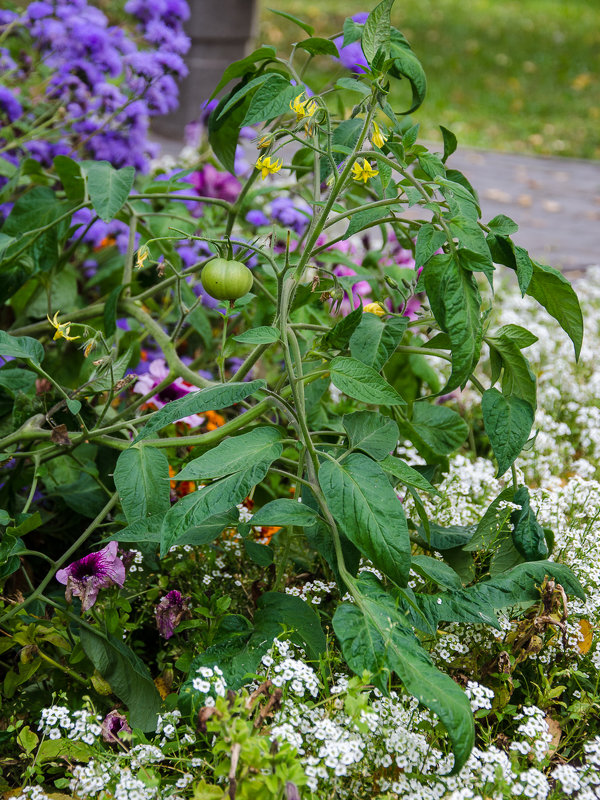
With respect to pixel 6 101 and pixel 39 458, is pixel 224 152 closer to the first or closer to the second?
pixel 39 458

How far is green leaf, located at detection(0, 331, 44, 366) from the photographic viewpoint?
4.56 ft

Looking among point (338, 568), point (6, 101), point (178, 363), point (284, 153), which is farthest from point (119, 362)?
point (284, 153)

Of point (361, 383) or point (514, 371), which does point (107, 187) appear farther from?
point (514, 371)

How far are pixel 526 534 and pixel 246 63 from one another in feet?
3.17

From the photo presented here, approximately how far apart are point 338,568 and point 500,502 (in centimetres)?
41

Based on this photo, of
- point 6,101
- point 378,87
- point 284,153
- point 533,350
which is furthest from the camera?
point 284,153

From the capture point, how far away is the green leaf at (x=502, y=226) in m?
1.29

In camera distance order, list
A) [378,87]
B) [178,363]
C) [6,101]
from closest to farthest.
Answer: [378,87]
[178,363]
[6,101]

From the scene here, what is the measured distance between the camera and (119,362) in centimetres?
152

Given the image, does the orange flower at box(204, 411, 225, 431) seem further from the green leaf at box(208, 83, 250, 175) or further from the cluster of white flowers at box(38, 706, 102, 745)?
the cluster of white flowers at box(38, 706, 102, 745)

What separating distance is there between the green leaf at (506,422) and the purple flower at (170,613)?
597 millimetres

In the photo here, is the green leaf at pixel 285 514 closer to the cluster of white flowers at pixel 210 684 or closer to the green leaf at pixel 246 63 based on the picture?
the cluster of white flowers at pixel 210 684

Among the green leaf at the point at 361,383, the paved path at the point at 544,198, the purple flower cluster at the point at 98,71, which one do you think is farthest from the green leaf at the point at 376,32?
the paved path at the point at 544,198

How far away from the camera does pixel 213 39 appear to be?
6.16 meters
